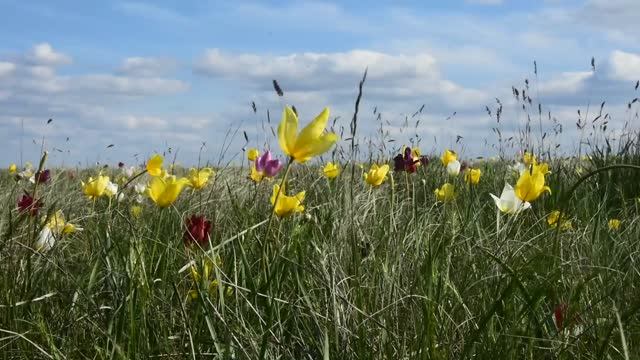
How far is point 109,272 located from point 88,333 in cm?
19

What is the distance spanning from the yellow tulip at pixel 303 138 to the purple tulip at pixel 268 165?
1.05 meters

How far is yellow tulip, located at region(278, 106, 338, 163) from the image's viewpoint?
5.80 feet

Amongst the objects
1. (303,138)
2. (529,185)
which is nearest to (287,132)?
(303,138)

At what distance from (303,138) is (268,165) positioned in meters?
1.11

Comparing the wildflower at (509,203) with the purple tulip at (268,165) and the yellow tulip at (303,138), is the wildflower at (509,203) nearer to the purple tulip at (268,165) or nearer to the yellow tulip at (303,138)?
the purple tulip at (268,165)

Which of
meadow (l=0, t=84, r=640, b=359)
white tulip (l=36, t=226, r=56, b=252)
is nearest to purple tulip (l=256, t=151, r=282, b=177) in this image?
meadow (l=0, t=84, r=640, b=359)

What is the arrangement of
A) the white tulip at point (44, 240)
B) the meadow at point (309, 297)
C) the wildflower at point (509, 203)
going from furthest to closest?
1. the wildflower at point (509, 203)
2. the white tulip at point (44, 240)
3. the meadow at point (309, 297)

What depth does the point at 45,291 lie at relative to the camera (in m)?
2.60

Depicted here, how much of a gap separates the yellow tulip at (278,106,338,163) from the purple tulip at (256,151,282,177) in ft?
3.44

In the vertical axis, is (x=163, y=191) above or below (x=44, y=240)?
above

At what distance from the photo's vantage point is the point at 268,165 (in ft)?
9.45

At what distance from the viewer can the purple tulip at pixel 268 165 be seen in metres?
2.86

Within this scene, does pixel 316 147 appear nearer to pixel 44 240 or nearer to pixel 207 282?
pixel 207 282

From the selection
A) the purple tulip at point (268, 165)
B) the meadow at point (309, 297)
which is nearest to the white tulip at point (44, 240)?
the meadow at point (309, 297)
